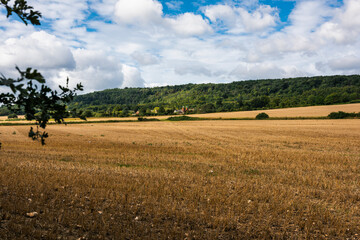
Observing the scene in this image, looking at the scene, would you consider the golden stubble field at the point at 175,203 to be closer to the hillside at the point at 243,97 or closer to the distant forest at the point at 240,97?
the distant forest at the point at 240,97

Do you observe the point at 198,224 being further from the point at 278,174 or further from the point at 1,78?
the point at 278,174

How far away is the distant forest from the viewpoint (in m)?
110

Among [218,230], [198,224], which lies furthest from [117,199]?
[218,230]

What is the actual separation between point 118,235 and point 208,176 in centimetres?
671

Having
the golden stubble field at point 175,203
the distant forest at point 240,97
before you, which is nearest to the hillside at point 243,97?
the distant forest at point 240,97

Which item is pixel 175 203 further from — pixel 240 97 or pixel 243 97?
pixel 240 97

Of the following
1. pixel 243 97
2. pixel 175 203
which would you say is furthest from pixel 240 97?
pixel 175 203

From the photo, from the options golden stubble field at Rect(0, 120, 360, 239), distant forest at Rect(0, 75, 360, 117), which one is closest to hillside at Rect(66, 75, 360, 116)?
distant forest at Rect(0, 75, 360, 117)

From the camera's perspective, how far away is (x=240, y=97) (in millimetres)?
153000

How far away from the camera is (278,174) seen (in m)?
12.9

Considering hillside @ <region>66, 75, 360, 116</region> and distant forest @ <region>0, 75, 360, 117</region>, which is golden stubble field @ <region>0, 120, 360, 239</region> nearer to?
distant forest @ <region>0, 75, 360, 117</region>

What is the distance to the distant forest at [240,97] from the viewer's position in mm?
110250

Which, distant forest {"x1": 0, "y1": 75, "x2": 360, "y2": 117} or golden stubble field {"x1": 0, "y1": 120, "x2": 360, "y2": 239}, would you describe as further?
distant forest {"x1": 0, "y1": 75, "x2": 360, "y2": 117}

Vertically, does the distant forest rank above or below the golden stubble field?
above
